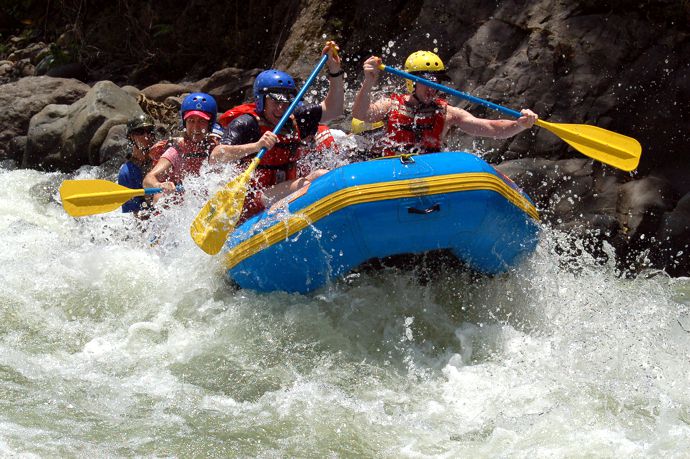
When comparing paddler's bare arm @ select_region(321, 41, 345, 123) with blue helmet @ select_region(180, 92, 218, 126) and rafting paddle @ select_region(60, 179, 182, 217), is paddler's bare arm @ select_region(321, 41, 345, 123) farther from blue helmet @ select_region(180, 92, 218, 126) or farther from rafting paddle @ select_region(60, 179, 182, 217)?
rafting paddle @ select_region(60, 179, 182, 217)

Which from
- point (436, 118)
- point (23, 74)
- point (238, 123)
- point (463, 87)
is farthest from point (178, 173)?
point (23, 74)

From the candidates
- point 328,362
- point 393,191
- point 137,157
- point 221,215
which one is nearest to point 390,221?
point 393,191

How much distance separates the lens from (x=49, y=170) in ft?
35.4

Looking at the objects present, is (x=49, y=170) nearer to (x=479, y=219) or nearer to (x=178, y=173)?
(x=178, y=173)

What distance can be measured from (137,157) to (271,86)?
1.80 metres

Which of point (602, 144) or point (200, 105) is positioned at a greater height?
point (602, 144)

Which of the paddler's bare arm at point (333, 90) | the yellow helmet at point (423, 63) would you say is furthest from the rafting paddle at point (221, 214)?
the yellow helmet at point (423, 63)

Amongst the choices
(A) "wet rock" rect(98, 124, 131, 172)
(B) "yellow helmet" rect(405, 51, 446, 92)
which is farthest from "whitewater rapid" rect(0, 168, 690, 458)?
(A) "wet rock" rect(98, 124, 131, 172)

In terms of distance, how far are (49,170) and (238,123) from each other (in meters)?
5.83

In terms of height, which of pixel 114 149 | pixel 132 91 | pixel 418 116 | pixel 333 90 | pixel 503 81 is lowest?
pixel 114 149

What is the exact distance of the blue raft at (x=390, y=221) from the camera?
4906 mm

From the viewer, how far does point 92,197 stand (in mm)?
6285

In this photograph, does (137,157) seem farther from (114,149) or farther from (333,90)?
(114,149)

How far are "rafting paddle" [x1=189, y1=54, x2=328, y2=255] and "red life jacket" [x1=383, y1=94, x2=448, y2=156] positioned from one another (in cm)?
83
